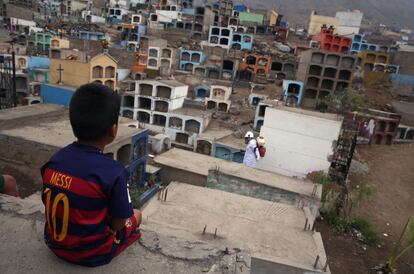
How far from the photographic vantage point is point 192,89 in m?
40.8

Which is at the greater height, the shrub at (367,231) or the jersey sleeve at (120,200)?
the jersey sleeve at (120,200)

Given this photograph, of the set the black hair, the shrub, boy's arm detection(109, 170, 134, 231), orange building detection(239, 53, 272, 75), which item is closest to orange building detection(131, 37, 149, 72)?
orange building detection(239, 53, 272, 75)

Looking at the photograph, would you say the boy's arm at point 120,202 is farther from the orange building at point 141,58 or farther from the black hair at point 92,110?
the orange building at point 141,58

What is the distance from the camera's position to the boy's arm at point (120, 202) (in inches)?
97.3

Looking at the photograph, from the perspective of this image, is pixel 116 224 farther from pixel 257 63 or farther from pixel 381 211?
pixel 257 63

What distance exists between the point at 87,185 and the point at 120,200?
0.26 meters

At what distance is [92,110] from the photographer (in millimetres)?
2486

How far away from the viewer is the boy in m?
2.45

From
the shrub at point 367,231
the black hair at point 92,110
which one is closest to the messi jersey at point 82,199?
the black hair at point 92,110

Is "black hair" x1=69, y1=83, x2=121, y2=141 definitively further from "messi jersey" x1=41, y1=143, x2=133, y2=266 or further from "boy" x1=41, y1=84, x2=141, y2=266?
"messi jersey" x1=41, y1=143, x2=133, y2=266

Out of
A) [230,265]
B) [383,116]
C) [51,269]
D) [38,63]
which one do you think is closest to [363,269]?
[230,265]

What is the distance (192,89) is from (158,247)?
3821 centimetres

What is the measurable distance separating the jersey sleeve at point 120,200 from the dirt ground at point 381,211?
11.9 meters

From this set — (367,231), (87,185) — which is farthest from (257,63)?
(87,185)
